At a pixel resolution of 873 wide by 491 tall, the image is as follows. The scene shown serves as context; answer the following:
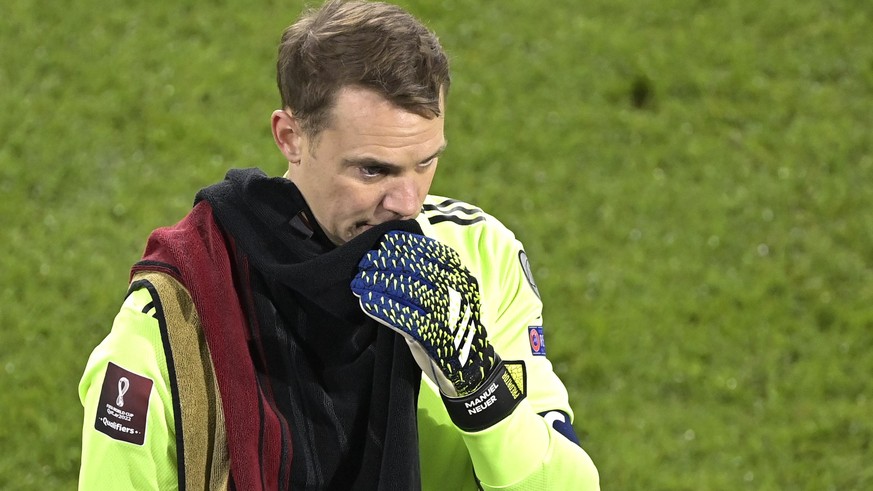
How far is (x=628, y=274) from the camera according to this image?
8.16 meters

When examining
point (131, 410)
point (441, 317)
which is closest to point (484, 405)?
point (441, 317)

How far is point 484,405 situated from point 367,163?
2.35ft

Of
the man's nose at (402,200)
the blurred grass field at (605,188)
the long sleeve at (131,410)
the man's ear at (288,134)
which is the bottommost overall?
the blurred grass field at (605,188)

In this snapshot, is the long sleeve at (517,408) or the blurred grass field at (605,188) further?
the blurred grass field at (605,188)

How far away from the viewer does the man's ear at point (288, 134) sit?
3.43 meters

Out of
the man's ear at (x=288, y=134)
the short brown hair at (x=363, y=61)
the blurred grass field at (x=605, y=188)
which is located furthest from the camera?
the blurred grass field at (x=605, y=188)

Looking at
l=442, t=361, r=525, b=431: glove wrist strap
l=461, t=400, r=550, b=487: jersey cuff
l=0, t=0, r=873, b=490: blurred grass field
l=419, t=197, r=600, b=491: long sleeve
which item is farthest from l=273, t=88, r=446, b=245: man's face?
l=0, t=0, r=873, b=490: blurred grass field

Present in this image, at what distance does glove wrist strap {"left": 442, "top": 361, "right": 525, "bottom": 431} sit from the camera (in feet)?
10.2

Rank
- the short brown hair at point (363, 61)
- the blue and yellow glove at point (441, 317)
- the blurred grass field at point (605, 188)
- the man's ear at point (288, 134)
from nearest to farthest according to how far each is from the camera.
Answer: the blue and yellow glove at point (441, 317), the short brown hair at point (363, 61), the man's ear at point (288, 134), the blurred grass field at point (605, 188)

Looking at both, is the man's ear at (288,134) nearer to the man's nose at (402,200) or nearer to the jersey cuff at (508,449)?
the man's nose at (402,200)

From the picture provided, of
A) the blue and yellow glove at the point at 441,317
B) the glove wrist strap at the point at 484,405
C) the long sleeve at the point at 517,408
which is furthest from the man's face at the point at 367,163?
the glove wrist strap at the point at 484,405

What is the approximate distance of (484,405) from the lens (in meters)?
3.10

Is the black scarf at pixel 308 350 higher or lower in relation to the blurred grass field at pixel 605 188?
higher

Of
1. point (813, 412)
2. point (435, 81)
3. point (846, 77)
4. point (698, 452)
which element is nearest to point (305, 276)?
point (435, 81)
